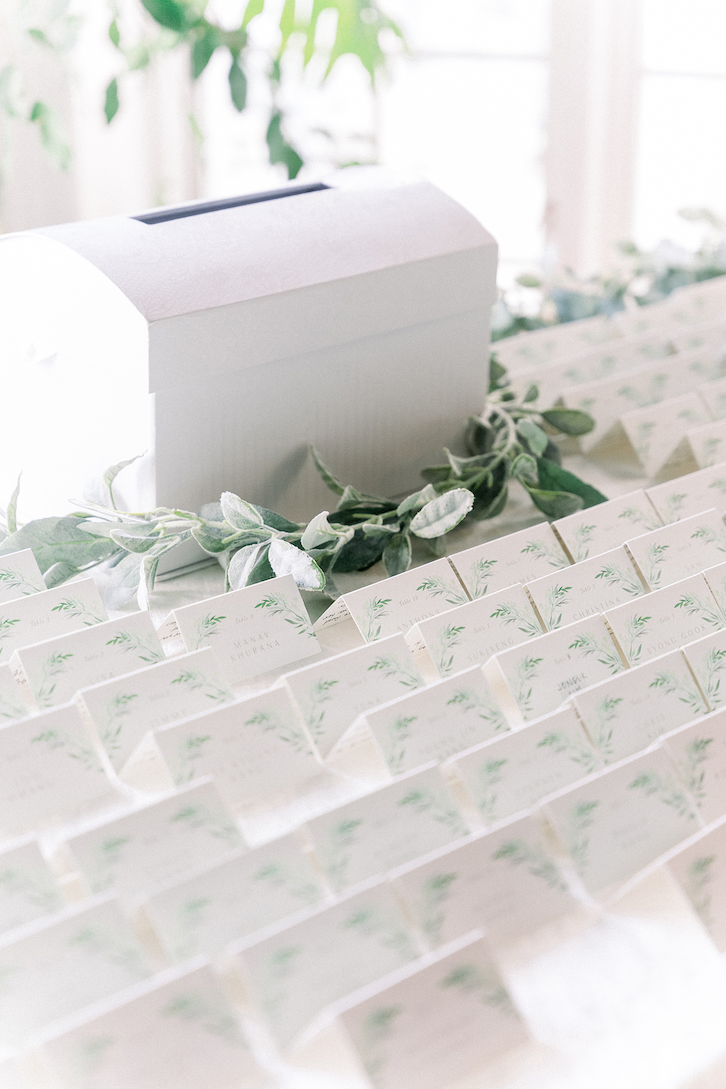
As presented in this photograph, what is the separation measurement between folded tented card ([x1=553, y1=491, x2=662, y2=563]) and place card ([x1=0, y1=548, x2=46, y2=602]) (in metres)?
0.37

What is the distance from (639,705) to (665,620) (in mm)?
103

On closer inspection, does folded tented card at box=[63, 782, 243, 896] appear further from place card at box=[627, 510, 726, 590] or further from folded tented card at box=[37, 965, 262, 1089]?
place card at box=[627, 510, 726, 590]

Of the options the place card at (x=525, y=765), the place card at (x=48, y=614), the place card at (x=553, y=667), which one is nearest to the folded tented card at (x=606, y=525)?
the place card at (x=553, y=667)

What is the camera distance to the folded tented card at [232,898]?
0.46m

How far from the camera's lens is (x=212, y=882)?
47cm

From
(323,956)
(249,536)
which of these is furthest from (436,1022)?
(249,536)

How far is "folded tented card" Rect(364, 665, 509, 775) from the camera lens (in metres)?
0.57

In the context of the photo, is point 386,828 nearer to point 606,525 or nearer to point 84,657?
point 84,657

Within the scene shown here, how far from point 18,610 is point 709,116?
5.85ft

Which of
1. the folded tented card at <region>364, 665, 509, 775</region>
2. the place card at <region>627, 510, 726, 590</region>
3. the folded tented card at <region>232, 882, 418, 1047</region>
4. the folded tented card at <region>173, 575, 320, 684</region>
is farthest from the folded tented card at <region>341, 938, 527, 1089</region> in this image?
the place card at <region>627, 510, 726, 590</region>

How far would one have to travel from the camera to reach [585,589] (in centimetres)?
73

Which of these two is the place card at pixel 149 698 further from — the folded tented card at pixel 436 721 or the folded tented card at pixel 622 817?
the folded tented card at pixel 622 817

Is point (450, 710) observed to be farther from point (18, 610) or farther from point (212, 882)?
point (18, 610)

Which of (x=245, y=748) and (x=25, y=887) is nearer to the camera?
(x=25, y=887)
